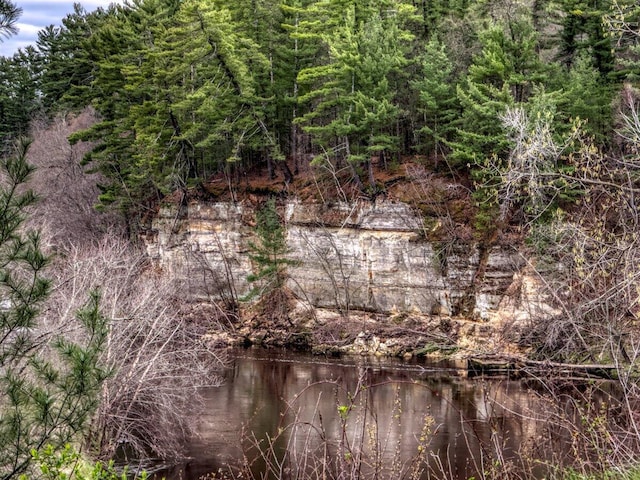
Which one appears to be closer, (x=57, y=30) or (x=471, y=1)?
(x=471, y=1)

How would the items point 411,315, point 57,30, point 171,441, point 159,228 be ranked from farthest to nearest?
point 57,30
point 159,228
point 411,315
point 171,441

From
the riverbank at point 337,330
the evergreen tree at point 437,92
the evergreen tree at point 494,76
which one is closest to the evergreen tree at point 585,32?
Answer: the evergreen tree at point 494,76

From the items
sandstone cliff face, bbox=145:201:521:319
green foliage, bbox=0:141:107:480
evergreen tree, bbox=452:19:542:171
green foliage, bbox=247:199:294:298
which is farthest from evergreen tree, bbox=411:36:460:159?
green foliage, bbox=0:141:107:480

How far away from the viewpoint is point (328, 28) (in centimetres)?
3606

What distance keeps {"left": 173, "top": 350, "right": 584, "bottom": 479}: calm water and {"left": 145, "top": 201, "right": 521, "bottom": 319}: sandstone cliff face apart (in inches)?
202

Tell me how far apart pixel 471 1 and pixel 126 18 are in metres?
21.5

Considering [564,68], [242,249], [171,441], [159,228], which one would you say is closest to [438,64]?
[564,68]

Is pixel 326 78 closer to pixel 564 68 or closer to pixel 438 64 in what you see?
pixel 438 64

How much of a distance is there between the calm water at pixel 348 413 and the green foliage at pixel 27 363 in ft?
24.5

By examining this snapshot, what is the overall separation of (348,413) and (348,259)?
61.0 ft

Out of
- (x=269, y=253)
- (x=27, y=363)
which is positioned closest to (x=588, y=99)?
(x=269, y=253)

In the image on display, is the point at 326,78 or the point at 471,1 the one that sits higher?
the point at 471,1

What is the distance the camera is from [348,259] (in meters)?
34.4

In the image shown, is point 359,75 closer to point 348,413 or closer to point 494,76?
point 494,76
